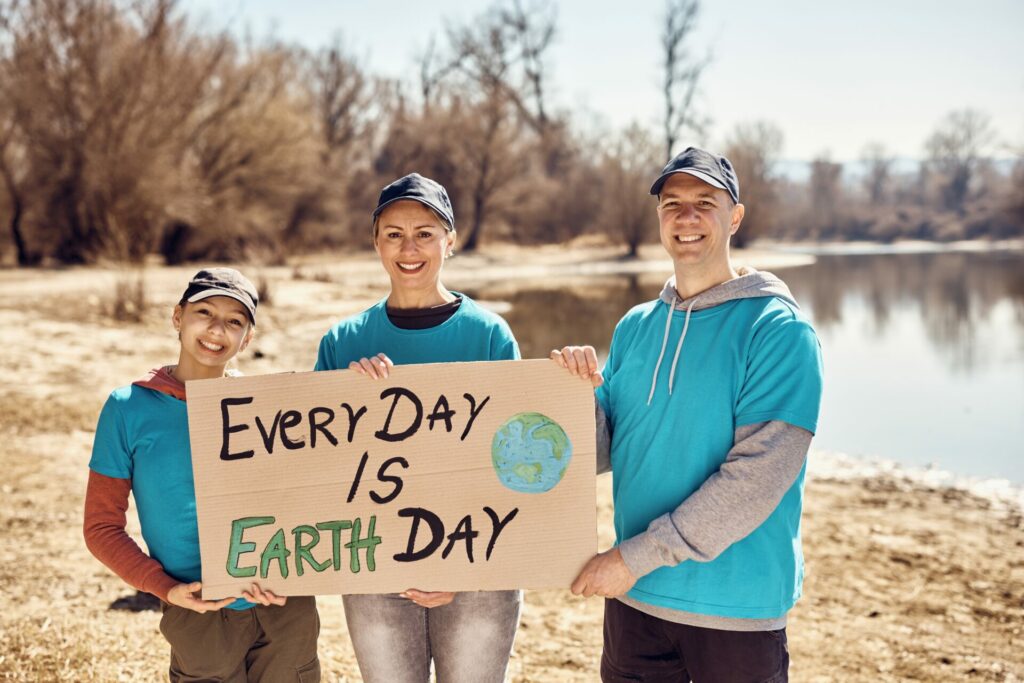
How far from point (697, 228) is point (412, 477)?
1.03m

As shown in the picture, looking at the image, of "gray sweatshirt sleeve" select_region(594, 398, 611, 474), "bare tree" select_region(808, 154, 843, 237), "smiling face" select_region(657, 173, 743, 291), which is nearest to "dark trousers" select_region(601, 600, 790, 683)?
"gray sweatshirt sleeve" select_region(594, 398, 611, 474)

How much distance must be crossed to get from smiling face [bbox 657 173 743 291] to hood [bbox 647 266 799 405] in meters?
0.06

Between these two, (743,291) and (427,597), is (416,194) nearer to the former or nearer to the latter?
(743,291)

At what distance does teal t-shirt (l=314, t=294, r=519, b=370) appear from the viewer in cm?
234

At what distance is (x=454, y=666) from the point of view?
225 centimetres

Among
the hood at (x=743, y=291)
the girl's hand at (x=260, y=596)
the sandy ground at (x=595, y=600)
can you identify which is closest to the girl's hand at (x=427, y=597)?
the girl's hand at (x=260, y=596)

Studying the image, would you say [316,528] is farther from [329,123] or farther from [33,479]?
[329,123]

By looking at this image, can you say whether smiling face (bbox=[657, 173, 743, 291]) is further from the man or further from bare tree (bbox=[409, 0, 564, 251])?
bare tree (bbox=[409, 0, 564, 251])

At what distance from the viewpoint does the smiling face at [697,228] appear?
2166 mm

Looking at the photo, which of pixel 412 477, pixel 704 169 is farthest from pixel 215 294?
pixel 704 169

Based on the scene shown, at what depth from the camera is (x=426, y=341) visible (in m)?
2.34

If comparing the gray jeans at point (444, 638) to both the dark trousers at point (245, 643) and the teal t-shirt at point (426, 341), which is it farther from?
the teal t-shirt at point (426, 341)

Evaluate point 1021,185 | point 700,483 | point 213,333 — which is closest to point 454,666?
point 700,483

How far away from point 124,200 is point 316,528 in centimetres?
1932
